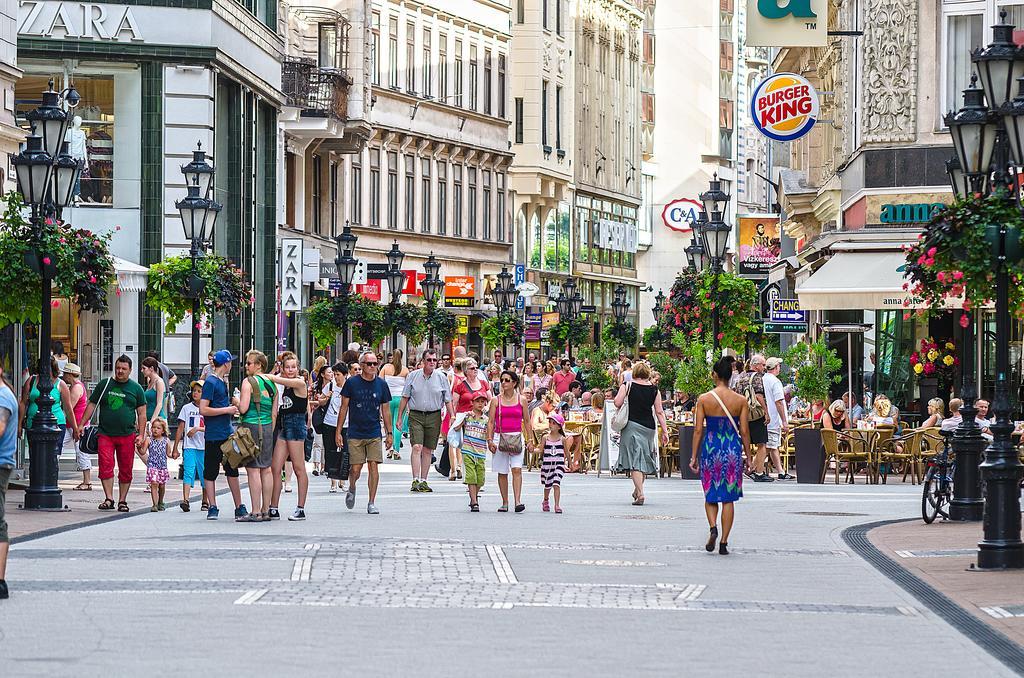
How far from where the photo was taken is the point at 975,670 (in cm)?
1134

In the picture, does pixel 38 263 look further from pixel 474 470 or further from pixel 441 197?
pixel 441 197

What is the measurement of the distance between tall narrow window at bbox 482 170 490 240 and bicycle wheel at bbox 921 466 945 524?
60986mm

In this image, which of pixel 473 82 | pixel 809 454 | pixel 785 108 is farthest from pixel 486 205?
pixel 809 454

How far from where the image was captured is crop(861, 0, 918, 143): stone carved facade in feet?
129

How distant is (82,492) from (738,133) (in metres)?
125

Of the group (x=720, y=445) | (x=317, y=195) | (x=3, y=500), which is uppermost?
(x=317, y=195)

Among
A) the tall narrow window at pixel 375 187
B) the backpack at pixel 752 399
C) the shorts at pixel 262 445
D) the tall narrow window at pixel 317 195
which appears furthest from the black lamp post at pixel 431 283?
the shorts at pixel 262 445

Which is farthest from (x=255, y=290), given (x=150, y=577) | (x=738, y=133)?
(x=738, y=133)

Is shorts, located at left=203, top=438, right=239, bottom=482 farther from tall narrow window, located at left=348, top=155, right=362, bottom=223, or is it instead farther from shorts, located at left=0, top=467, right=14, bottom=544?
tall narrow window, located at left=348, top=155, right=362, bottom=223

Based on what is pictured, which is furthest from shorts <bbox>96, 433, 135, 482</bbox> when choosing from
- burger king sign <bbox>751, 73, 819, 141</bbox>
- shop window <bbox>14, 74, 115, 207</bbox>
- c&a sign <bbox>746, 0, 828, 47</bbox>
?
burger king sign <bbox>751, 73, 819, 141</bbox>

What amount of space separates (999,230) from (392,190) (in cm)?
5497

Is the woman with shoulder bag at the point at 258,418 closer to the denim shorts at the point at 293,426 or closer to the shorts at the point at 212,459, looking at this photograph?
the shorts at the point at 212,459

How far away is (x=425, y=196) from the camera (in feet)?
250

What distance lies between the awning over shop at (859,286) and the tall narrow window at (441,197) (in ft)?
127
